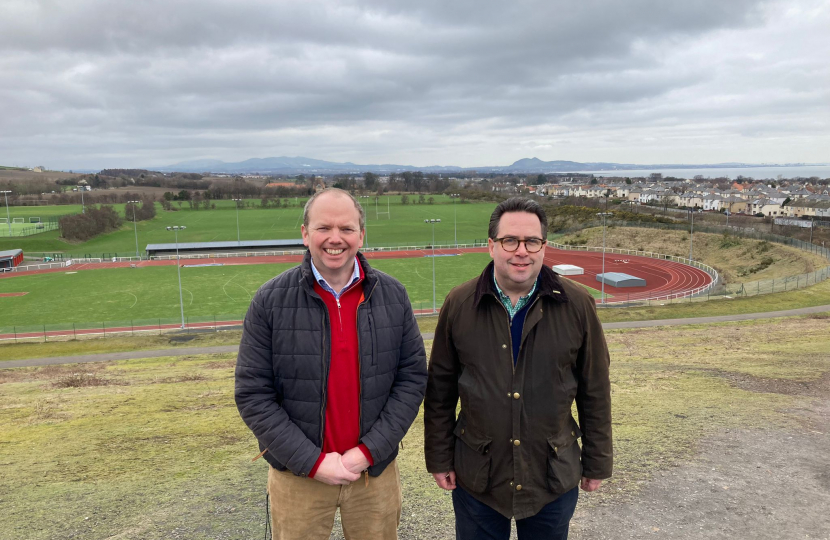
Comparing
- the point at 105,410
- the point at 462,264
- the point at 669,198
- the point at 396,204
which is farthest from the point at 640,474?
the point at 669,198

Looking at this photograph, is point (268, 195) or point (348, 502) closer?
point (348, 502)

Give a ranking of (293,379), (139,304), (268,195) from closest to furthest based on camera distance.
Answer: (293,379)
(139,304)
(268,195)

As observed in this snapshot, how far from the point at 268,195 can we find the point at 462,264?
108 m

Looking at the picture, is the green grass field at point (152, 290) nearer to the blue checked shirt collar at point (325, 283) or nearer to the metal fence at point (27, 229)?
the blue checked shirt collar at point (325, 283)

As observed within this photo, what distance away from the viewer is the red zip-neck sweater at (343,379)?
3.79m

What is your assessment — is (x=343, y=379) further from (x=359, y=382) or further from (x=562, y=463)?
(x=562, y=463)

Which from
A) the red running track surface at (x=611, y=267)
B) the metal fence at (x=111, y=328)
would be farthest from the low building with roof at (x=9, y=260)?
the metal fence at (x=111, y=328)

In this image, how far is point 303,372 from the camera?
372cm

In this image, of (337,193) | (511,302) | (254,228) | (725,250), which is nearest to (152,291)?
(337,193)

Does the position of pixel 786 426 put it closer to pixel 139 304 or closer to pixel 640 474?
pixel 640 474

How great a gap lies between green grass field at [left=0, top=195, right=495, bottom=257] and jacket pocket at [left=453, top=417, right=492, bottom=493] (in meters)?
68.6

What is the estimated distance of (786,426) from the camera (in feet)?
28.1

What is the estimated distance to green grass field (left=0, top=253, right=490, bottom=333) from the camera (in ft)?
120

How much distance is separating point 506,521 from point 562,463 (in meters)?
0.68
